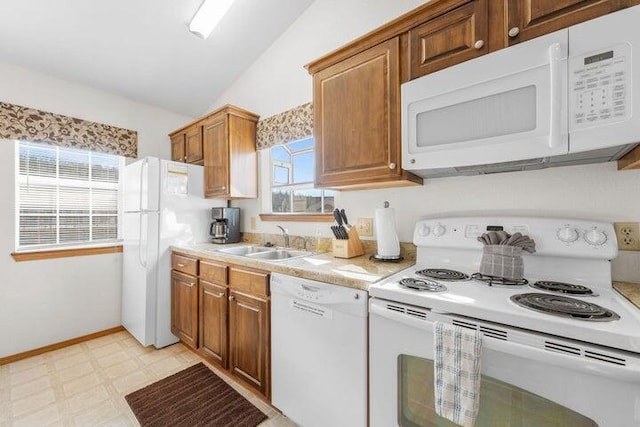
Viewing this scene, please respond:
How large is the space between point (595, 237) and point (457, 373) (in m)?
0.87

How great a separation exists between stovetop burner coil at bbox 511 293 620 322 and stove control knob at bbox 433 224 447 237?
0.55 meters

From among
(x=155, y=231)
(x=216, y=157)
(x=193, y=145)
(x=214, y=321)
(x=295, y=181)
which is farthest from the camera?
(x=193, y=145)

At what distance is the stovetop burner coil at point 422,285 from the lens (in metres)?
1.07

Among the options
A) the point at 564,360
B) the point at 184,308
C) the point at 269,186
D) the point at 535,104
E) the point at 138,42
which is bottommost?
the point at 184,308

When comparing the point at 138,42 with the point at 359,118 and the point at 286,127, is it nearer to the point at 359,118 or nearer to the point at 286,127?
the point at 286,127

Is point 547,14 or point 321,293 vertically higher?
point 547,14

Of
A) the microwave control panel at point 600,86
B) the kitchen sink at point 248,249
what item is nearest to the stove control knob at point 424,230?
the microwave control panel at point 600,86

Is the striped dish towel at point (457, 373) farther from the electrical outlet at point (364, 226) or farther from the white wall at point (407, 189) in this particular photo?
the electrical outlet at point (364, 226)

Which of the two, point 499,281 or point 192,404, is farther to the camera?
point 192,404

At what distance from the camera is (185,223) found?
263cm

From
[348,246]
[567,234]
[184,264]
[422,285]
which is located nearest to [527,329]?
[422,285]

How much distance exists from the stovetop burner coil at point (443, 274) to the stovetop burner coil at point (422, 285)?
0.33 feet

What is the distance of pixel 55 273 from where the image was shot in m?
2.49

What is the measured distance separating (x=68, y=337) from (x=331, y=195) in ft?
9.23
